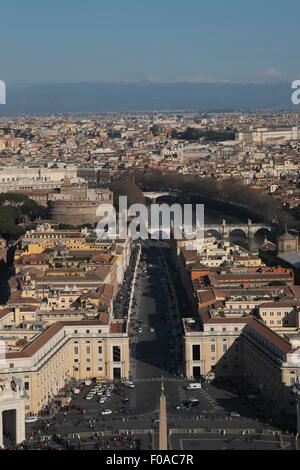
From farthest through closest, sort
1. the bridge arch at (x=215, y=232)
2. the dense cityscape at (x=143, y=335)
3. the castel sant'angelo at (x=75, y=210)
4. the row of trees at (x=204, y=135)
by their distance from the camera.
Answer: the row of trees at (x=204, y=135) < the castel sant'angelo at (x=75, y=210) < the bridge arch at (x=215, y=232) < the dense cityscape at (x=143, y=335)

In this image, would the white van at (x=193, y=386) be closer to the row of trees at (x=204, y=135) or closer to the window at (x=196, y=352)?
the window at (x=196, y=352)

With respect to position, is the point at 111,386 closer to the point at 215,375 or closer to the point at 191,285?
the point at 215,375

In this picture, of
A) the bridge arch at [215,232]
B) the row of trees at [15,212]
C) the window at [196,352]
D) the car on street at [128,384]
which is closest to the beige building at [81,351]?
the car on street at [128,384]

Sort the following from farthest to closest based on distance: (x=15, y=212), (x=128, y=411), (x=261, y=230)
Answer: (x=261, y=230), (x=15, y=212), (x=128, y=411)

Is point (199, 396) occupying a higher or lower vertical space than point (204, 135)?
lower

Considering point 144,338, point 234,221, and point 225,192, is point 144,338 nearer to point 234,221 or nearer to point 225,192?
point 234,221

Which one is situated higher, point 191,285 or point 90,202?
point 90,202

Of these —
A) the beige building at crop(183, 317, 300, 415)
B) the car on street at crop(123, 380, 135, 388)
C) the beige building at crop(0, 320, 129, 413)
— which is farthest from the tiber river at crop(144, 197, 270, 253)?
the car on street at crop(123, 380, 135, 388)

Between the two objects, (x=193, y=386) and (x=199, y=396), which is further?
(x=193, y=386)

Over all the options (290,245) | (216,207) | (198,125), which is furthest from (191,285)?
(198,125)

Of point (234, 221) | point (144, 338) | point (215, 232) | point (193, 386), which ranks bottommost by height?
point (193, 386)

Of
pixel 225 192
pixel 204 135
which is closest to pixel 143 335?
pixel 225 192
